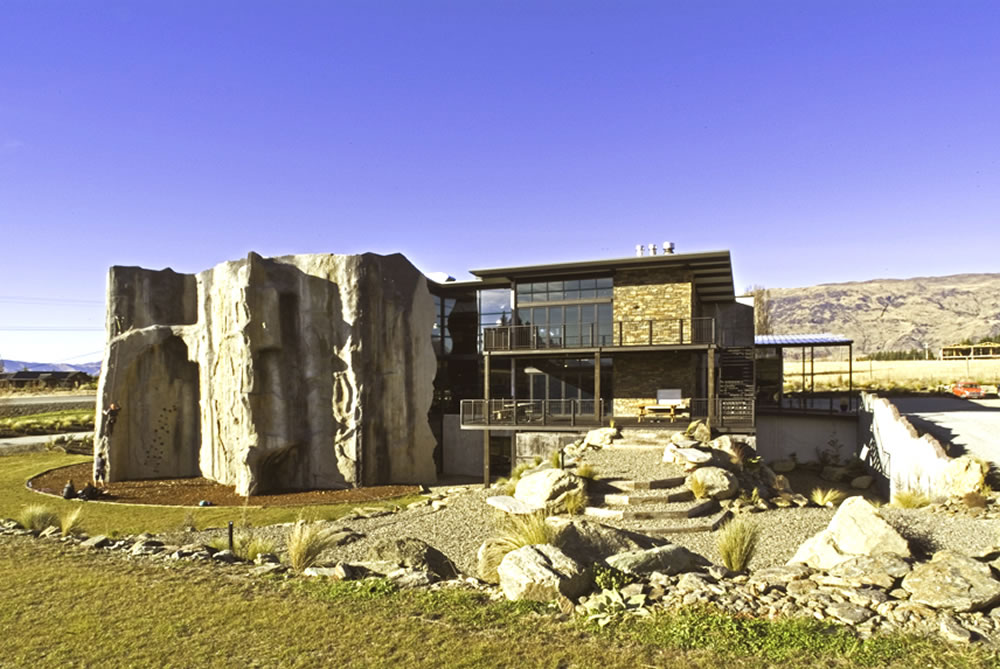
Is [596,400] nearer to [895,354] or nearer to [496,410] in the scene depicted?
[496,410]

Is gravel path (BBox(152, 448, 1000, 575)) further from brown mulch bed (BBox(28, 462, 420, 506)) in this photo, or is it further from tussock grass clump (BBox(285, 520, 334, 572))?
brown mulch bed (BBox(28, 462, 420, 506))

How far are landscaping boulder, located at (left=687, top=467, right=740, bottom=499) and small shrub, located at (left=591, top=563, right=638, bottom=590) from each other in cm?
805

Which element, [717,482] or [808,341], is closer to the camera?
[717,482]

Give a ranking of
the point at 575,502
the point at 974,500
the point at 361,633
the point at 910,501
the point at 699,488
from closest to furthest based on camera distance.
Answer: the point at 361,633 → the point at 974,500 → the point at 910,501 → the point at 575,502 → the point at 699,488

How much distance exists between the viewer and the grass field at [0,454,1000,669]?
604 centimetres

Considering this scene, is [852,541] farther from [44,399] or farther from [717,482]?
[44,399]

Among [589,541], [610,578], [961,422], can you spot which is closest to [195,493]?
[589,541]

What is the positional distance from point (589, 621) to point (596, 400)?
14.9 metres

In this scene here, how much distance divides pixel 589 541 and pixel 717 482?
7.37 meters

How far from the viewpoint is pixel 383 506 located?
1875 centimetres

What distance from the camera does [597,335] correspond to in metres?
24.0

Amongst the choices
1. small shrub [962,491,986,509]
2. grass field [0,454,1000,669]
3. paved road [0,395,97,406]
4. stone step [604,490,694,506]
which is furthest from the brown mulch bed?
paved road [0,395,97,406]

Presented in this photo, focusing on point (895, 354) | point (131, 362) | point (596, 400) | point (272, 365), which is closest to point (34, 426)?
point (131, 362)

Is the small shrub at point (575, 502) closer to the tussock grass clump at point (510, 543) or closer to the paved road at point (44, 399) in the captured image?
the tussock grass clump at point (510, 543)
